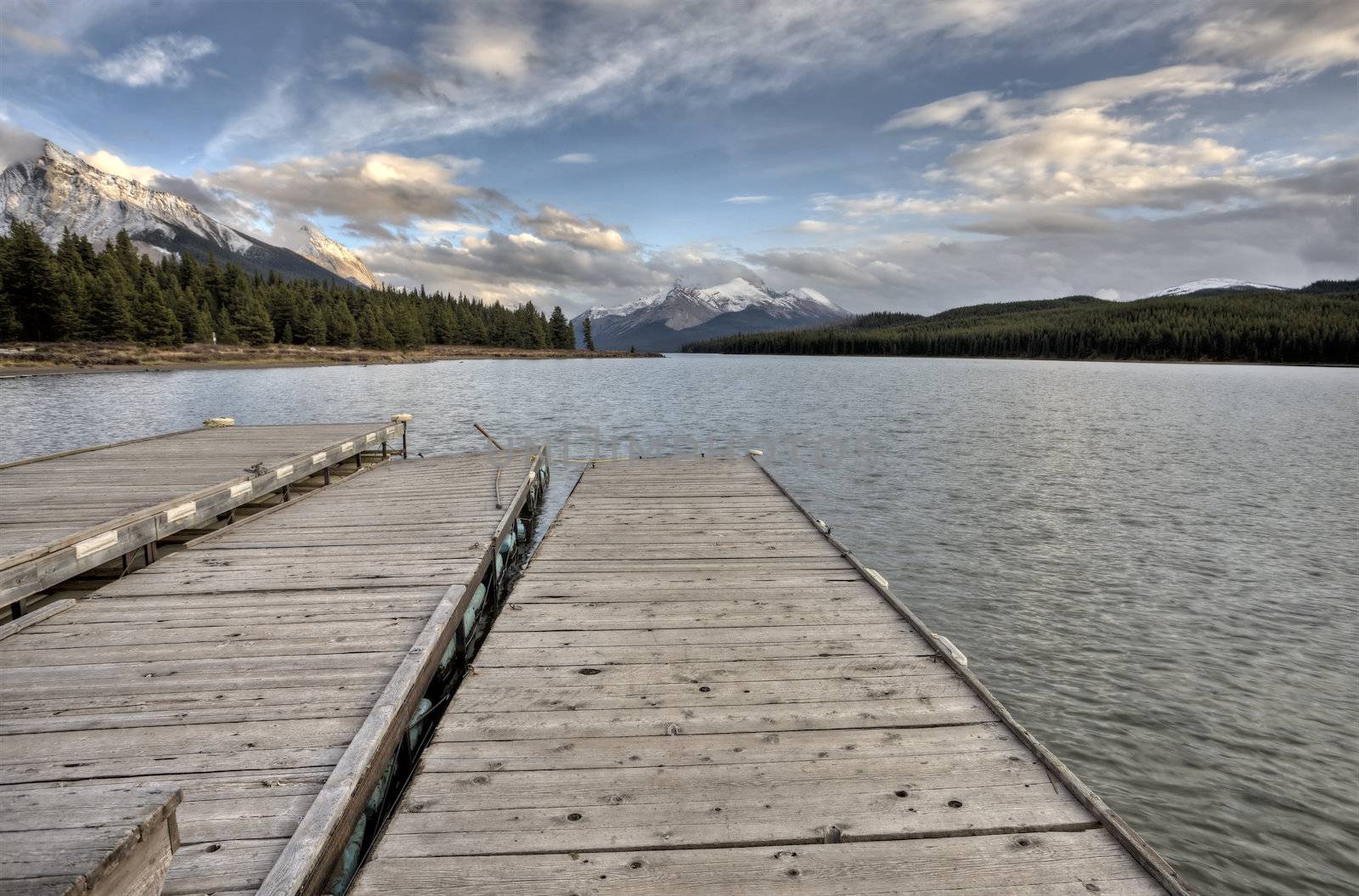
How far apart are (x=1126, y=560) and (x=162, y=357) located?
9739 cm

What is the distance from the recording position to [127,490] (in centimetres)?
1089

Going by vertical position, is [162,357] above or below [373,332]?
below

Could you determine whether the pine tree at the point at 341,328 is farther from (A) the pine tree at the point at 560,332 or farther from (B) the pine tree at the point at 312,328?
(A) the pine tree at the point at 560,332

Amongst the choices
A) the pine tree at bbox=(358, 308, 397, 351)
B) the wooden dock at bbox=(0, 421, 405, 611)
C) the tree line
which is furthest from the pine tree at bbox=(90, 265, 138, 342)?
the wooden dock at bbox=(0, 421, 405, 611)

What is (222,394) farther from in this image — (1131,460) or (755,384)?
(1131,460)

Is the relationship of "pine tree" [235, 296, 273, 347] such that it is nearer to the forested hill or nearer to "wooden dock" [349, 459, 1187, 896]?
"wooden dock" [349, 459, 1187, 896]

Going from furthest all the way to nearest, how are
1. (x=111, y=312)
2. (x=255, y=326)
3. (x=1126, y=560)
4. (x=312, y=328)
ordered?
1. (x=312, y=328)
2. (x=255, y=326)
3. (x=111, y=312)
4. (x=1126, y=560)

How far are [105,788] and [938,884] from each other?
4.95m

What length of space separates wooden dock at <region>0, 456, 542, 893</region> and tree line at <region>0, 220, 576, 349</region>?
326 feet

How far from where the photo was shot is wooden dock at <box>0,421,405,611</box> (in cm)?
779

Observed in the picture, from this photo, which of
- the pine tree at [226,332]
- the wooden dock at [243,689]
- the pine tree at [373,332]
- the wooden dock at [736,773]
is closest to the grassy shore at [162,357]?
the pine tree at [373,332]

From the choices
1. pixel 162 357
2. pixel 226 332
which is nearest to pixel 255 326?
pixel 226 332

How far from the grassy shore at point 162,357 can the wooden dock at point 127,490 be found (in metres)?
67.1

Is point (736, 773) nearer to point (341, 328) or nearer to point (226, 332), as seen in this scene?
point (226, 332)
